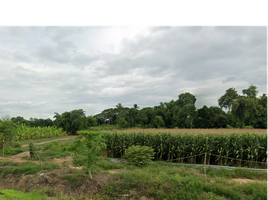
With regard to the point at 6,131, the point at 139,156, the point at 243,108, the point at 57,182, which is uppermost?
the point at 243,108

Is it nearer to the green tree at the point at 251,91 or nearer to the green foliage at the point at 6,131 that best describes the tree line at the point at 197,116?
the green tree at the point at 251,91

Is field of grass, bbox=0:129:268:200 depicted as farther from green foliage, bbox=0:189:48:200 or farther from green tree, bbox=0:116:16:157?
green tree, bbox=0:116:16:157


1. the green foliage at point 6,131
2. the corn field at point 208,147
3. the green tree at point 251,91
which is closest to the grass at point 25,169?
the green foliage at point 6,131

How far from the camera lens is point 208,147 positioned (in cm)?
884

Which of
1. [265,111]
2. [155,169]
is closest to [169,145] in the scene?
[155,169]

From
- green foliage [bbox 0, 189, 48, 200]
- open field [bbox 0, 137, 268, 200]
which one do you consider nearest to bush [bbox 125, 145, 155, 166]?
open field [bbox 0, 137, 268, 200]

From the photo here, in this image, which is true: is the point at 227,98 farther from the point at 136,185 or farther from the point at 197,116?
the point at 136,185

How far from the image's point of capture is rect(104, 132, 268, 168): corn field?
825cm

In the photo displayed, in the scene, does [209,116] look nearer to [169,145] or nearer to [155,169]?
[169,145]

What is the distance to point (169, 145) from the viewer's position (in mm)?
9453

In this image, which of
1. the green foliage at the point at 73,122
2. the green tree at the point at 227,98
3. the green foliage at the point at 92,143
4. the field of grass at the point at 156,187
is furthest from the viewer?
the green tree at the point at 227,98

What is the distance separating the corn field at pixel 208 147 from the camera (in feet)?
27.1

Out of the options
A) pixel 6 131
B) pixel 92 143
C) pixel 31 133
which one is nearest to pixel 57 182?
pixel 92 143

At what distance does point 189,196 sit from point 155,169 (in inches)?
88.1
